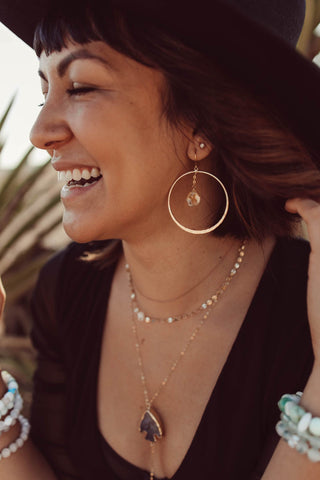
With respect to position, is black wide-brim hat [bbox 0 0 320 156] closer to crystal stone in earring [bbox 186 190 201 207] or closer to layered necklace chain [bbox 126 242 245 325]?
crystal stone in earring [bbox 186 190 201 207]

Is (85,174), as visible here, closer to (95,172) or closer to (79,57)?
(95,172)

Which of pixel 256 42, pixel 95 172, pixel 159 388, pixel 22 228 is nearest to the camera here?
pixel 256 42

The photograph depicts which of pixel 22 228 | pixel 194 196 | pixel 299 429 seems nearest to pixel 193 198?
pixel 194 196

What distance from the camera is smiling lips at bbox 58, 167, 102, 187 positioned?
136 cm

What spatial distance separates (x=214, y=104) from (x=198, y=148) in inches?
6.5

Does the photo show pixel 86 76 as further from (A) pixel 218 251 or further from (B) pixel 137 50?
(A) pixel 218 251

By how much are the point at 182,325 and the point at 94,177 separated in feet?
1.99

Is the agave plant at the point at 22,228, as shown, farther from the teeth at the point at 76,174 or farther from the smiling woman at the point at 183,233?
the teeth at the point at 76,174

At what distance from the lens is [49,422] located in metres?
1.76

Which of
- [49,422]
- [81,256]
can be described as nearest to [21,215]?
[81,256]

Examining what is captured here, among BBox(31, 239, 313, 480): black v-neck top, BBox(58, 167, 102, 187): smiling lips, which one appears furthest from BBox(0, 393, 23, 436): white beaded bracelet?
BBox(58, 167, 102, 187): smiling lips

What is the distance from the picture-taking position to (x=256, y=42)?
3.45ft

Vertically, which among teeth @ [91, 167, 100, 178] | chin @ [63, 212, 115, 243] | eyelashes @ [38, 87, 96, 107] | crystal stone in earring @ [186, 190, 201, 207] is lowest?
chin @ [63, 212, 115, 243]

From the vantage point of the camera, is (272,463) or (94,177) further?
(94,177)
